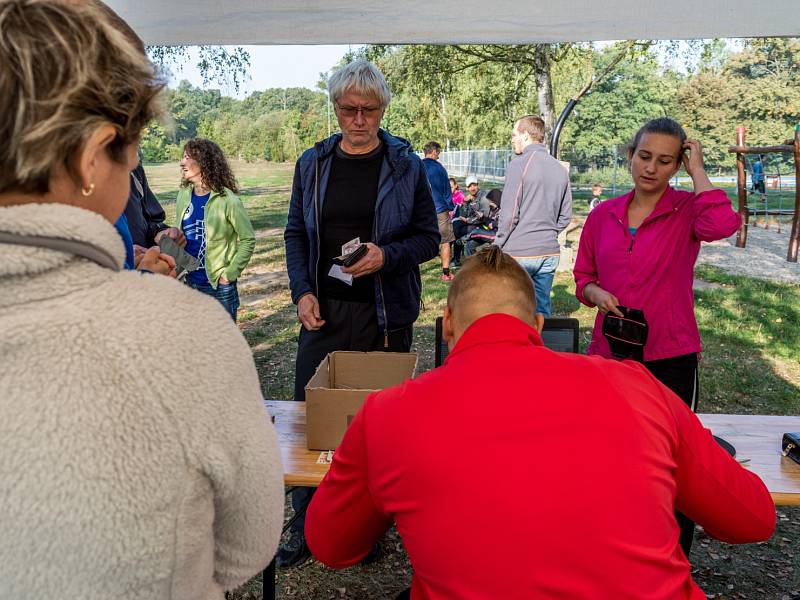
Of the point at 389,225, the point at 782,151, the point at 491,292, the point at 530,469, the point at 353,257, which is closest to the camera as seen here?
the point at 530,469

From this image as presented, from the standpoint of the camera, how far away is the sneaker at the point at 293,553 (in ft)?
9.71

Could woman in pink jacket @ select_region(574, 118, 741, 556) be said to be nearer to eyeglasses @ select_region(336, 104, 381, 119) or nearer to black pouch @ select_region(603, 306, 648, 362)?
black pouch @ select_region(603, 306, 648, 362)

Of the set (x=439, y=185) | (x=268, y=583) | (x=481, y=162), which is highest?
(x=481, y=162)

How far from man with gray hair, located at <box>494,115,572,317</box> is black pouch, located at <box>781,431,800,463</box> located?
11.5ft

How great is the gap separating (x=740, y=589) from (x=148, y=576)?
9.77 feet

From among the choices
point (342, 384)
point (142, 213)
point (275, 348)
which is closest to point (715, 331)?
point (275, 348)

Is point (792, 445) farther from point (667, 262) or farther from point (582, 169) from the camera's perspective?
point (582, 169)

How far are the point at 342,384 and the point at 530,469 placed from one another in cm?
147

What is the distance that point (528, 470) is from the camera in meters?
1.09

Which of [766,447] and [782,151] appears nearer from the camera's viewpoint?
[766,447]

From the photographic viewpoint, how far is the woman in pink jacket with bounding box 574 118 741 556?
8.83 ft

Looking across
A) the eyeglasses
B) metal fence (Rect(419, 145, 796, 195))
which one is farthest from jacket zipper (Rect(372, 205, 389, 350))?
metal fence (Rect(419, 145, 796, 195))

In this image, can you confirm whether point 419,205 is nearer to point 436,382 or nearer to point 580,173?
point 436,382

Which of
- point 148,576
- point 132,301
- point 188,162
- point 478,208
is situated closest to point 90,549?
point 148,576
